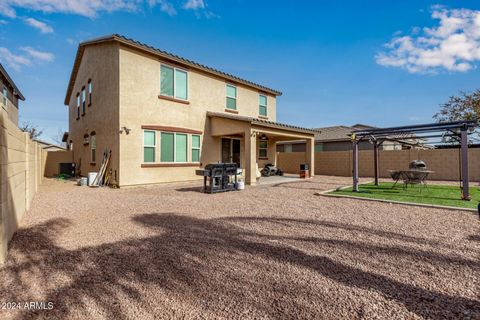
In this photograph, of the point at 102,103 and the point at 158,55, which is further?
the point at 102,103

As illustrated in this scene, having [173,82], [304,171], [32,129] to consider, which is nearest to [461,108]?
[304,171]

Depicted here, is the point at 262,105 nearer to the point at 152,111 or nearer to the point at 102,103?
the point at 152,111

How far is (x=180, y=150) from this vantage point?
44.5ft

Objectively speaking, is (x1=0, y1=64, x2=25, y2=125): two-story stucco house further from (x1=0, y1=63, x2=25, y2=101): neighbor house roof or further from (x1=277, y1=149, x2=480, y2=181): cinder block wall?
(x1=277, y1=149, x2=480, y2=181): cinder block wall

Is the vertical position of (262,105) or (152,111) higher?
(262,105)

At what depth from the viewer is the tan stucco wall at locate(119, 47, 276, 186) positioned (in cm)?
1160

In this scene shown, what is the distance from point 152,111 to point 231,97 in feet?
19.4

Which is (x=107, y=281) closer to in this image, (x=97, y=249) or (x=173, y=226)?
(x=97, y=249)

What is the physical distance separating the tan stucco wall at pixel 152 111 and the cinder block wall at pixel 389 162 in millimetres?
9516

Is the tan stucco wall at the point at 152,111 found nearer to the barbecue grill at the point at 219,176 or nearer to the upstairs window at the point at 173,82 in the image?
the upstairs window at the point at 173,82

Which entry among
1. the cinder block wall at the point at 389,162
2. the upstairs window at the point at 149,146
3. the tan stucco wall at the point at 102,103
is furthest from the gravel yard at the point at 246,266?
the cinder block wall at the point at 389,162

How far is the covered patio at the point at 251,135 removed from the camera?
12891 millimetres

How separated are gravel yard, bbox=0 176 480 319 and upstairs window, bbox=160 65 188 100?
8.28 meters

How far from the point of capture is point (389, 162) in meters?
17.9
